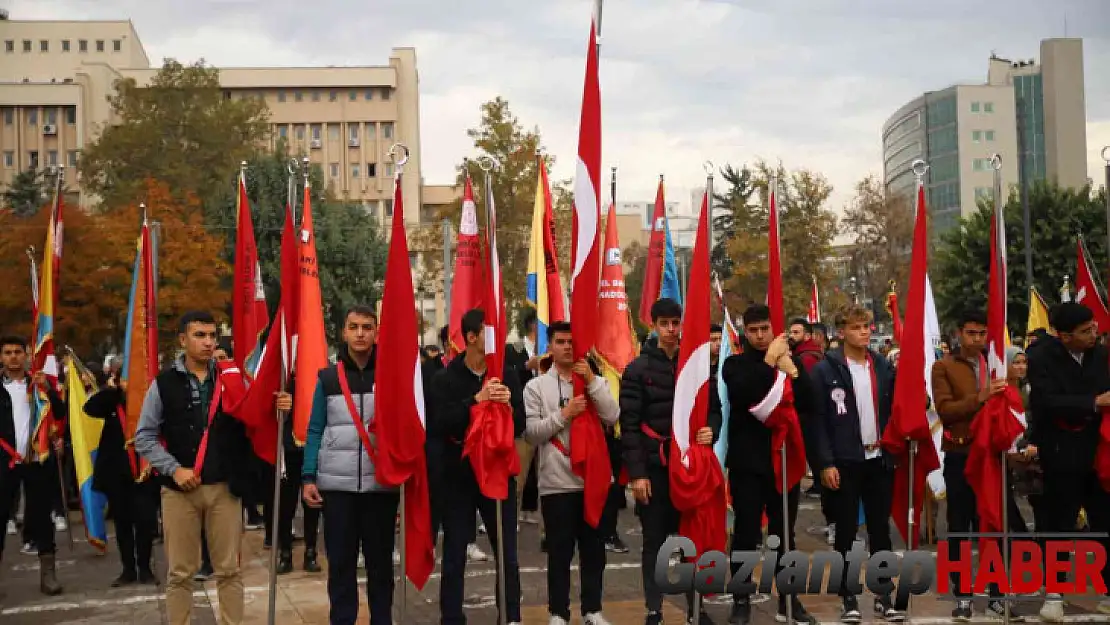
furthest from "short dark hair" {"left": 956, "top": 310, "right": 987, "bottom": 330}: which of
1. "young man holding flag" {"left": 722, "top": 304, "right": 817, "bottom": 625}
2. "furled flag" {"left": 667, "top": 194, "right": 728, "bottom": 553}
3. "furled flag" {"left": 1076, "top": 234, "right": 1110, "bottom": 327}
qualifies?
"furled flag" {"left": 1076, "top": 234, "right": 1110, "bottom": 327}

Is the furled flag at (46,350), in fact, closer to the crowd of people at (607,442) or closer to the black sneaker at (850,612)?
the crowd of people at (607,442)

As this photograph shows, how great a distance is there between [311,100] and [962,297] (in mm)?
70213

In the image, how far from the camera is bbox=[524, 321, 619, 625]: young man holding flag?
25.6 feet

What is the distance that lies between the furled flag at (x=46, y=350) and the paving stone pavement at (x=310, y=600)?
1.44 metres

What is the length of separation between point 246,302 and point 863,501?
16.5 feet

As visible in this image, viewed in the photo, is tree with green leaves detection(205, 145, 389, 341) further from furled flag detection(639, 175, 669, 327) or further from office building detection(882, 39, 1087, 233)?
office building detection(882, 39, 1087, 233)

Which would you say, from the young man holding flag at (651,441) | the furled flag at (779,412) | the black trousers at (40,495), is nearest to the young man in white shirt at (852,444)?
the furled flag at (779,412)

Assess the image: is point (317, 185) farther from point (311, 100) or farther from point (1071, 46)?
point (1071, 46)

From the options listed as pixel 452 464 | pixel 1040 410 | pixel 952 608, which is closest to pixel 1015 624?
pixel 952 608

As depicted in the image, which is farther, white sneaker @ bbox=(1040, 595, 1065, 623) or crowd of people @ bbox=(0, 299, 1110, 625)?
white sneaker @ bbox=(1040, 595, 1065, 623)

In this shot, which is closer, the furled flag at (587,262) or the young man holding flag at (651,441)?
the furled flag at (587,262)

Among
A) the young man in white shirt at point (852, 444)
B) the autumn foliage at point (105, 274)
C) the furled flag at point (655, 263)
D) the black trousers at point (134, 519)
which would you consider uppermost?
the autumn foliage at point (105, 274)

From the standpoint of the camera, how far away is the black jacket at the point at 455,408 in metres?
7.95

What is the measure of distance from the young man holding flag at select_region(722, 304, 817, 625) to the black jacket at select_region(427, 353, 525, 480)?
1469 millimetres
